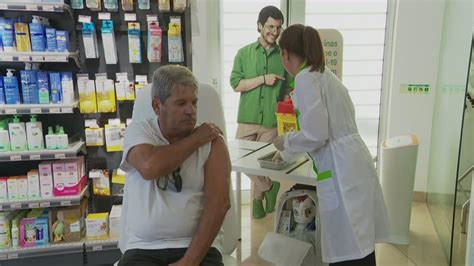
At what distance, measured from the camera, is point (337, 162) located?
2037 millimetres

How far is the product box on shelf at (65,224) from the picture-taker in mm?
2914

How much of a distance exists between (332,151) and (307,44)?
54 centimetres

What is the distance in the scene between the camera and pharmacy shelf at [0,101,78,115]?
2.68 m

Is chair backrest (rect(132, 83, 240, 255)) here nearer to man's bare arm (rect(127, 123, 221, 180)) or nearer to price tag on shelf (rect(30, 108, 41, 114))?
man's bare arm (rect(127, 123, 221, 180))

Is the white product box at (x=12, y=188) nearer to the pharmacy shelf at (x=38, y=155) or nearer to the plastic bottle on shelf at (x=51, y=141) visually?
the pharmacy shelf at (x=38, y=155)

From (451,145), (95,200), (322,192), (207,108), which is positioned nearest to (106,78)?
(95,200)

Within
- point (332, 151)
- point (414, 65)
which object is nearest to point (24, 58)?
point (332, 151)

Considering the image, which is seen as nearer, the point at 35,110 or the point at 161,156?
the point at 161,156

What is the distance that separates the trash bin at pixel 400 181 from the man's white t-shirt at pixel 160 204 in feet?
6.47

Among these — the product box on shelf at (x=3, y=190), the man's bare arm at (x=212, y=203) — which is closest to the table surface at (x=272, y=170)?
the man's bare arm at (x=212, y=203)

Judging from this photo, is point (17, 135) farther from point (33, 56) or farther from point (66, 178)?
point (33, 56)

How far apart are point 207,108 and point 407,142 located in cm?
192

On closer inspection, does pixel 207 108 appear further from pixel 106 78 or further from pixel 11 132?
pixel 11 132

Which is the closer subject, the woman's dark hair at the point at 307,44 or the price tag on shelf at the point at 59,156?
the woman's dark hair at the point at 307,44
